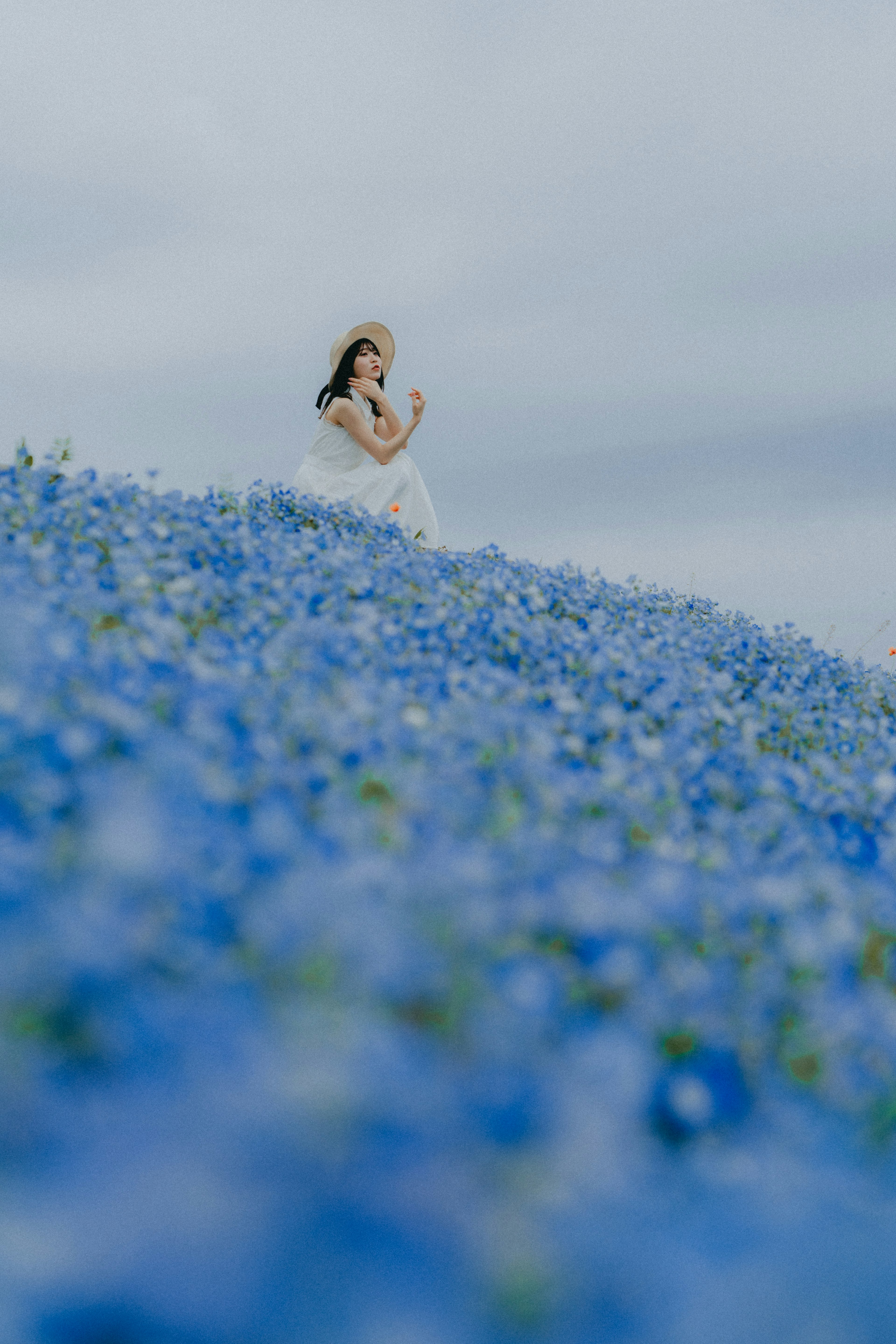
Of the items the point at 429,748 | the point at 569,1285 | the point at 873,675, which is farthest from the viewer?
the point at 873,675

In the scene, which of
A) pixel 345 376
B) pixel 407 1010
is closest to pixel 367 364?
pixel 345 376

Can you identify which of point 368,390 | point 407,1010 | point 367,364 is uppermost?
point 367,364

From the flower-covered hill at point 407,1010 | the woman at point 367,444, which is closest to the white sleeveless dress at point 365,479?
the woman at point 367,444

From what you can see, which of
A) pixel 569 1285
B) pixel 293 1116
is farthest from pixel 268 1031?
pixel 569 1285

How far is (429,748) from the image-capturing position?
3.81m

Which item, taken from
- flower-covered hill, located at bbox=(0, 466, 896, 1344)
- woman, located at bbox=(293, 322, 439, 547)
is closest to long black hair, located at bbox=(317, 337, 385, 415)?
woman, located at bbox=(293, 322, 439, 547)

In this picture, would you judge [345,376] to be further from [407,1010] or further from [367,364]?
[407,1010]

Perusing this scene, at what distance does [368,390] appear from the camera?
51.8 feet

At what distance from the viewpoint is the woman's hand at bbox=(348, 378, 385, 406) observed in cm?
1575

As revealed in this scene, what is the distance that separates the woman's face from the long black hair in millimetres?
21

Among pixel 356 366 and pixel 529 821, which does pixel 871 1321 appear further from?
pixel 356 366

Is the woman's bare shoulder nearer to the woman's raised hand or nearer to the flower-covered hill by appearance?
the woman's raised hand

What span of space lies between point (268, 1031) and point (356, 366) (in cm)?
1561

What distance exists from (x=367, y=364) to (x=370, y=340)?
0.76 m
